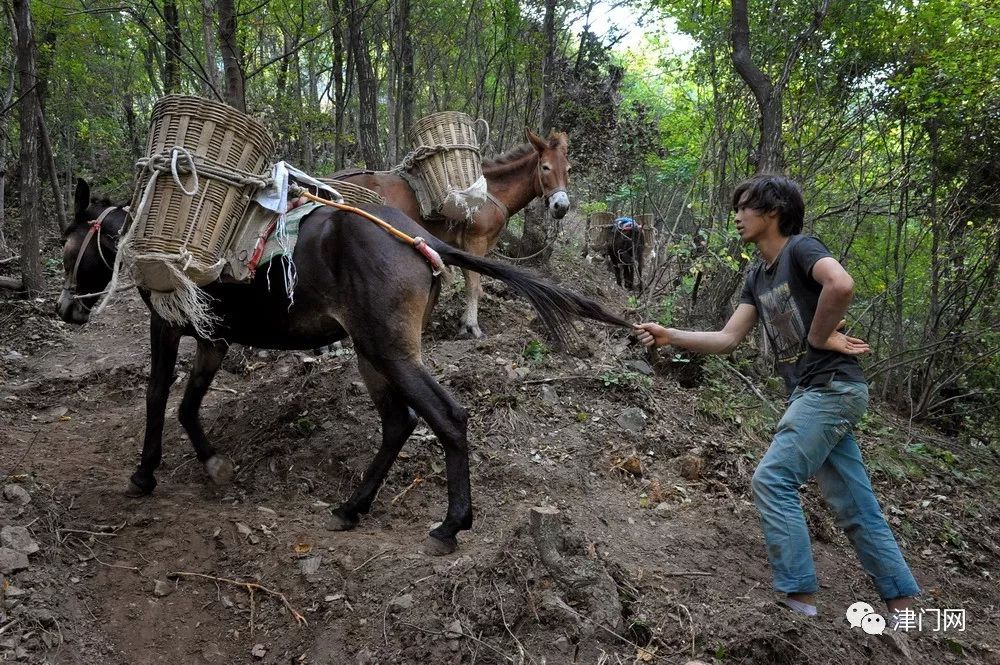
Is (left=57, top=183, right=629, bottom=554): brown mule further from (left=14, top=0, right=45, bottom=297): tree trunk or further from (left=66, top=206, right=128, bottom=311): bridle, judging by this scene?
(left=14, top=0, right=45, bottom=297): tree trunk

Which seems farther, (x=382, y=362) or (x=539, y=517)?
(x=382, y=362)

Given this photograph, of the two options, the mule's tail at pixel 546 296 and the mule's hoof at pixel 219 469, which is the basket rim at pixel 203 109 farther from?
the mule's hoof at pixel 219 469

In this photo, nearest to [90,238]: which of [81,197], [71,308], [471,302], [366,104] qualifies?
[81,197]

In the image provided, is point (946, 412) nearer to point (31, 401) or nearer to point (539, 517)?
point (539, 517)

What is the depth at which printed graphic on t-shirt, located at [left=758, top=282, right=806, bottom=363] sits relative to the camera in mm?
2973

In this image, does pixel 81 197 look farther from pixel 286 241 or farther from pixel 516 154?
pixel 516 154

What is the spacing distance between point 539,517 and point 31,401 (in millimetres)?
5212

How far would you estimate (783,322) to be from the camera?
10.0 feet

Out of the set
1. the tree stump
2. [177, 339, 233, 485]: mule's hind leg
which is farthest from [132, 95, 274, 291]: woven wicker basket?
the tree stump

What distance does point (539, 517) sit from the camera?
287cm

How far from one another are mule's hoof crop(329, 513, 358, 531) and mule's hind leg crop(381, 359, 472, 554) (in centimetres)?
67

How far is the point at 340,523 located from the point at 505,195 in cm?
444

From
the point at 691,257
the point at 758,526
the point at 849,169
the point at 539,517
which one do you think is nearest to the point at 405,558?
the point at 539,517

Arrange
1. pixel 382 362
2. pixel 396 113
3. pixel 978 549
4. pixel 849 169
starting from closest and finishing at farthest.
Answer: pixel 382 362
pixel 978 549
pixel 849 169
pixel 396 113
